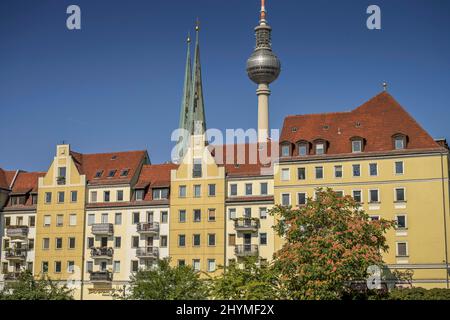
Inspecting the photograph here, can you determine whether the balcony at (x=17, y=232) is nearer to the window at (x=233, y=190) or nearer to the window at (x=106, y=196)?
the window at (x=106, y=196)

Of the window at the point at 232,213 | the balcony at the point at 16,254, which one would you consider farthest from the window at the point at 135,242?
the balcony at the point at 16,254

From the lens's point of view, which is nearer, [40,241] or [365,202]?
[365,202]

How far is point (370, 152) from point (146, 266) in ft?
89.3

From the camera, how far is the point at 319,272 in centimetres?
5112

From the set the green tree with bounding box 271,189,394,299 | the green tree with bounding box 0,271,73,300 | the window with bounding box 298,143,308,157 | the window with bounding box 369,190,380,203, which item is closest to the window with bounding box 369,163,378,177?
the window with bounding box 369,190,380,203

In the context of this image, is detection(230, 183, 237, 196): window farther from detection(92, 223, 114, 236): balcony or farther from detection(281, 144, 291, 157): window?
detection(92, 223, 114, 236): balcony

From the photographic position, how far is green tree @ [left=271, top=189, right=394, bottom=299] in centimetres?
5131

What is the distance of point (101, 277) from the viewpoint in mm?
82562

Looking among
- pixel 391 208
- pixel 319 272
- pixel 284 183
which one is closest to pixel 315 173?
pixel 284 183

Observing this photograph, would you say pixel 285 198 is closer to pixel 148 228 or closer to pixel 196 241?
pixel 196 241
